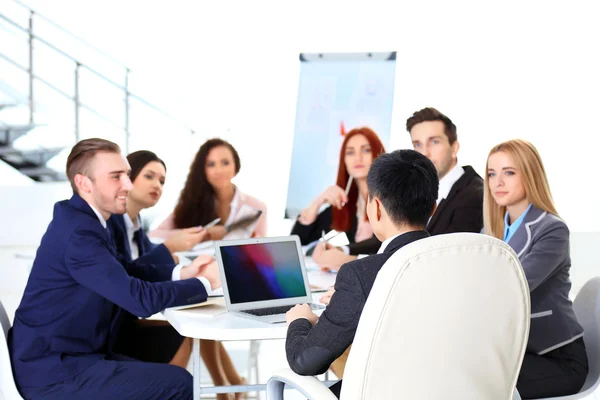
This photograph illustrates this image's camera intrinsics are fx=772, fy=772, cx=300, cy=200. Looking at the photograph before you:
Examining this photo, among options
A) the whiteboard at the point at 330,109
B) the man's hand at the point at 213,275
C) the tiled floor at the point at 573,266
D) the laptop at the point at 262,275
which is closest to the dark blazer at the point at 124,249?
the man's hand at the point at 213,275

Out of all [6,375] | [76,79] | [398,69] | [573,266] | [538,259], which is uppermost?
[398,69]

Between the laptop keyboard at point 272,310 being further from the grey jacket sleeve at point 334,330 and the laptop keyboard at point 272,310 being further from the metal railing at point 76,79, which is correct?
the metal railing at point 76,79

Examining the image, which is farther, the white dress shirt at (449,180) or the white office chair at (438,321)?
the white dress shirt at (449,180)

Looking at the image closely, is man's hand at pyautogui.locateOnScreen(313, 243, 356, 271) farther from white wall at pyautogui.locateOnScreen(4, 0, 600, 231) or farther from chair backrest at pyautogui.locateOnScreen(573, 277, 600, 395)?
white wall at pyautogui.locateOnScreen(4, 0, 600, 231)

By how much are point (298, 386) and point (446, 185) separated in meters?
1.89

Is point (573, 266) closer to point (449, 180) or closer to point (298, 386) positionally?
point (449, 180)

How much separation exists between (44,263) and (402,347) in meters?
1.37

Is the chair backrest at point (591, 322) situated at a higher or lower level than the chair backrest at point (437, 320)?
lower

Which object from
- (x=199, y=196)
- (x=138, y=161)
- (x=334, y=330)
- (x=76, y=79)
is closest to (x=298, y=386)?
(x=334, y=330)

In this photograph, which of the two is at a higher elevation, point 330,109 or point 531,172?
point 330,109

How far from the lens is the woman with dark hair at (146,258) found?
306 centimetres

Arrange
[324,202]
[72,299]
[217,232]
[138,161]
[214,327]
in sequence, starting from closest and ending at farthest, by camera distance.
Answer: [214,327]
[72,299]
[138,161]
[324,202]
[217,232]

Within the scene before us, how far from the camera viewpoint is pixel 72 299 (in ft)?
8.07

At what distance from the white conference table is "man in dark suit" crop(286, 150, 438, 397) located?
1.17ft
